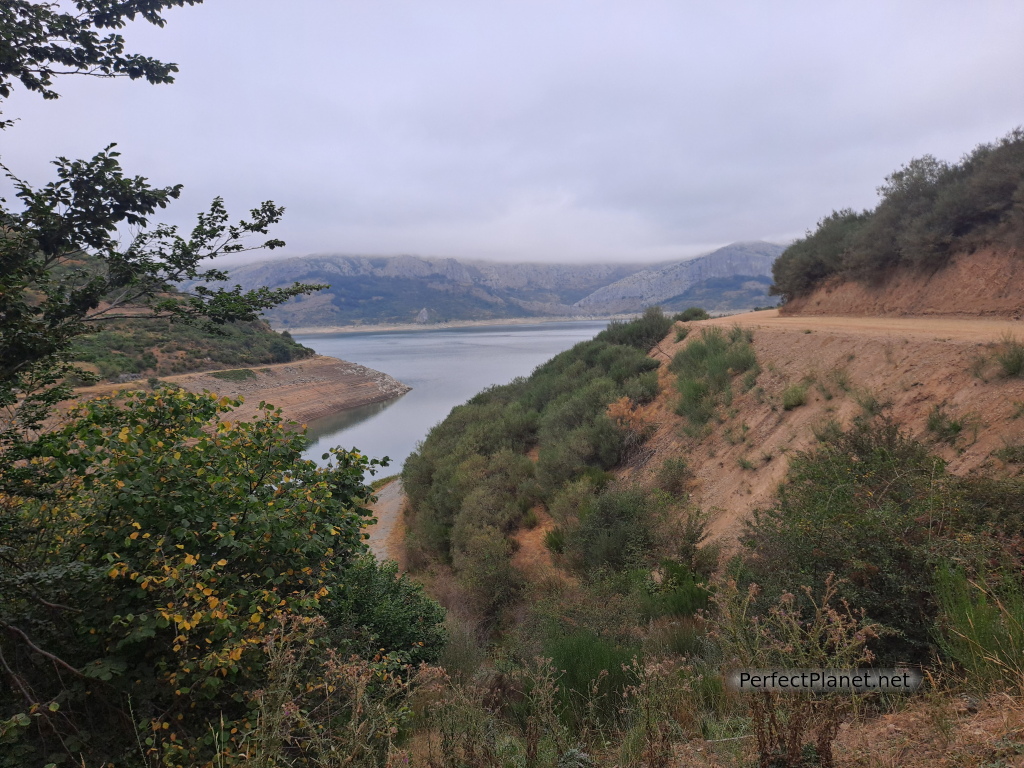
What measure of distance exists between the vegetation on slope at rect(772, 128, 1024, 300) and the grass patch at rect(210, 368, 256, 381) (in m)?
41.0

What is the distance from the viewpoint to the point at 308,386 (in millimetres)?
49938

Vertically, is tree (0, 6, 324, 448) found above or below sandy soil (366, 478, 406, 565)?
above

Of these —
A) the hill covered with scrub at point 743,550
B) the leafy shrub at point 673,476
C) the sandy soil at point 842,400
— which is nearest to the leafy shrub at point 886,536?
the hill covered with scrub at point 743,550

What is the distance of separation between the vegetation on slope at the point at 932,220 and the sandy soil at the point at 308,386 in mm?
34415

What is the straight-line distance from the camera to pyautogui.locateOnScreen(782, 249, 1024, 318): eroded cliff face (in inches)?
469

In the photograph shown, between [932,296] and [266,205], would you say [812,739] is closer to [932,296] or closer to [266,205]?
[266,205]

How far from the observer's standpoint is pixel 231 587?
352cm

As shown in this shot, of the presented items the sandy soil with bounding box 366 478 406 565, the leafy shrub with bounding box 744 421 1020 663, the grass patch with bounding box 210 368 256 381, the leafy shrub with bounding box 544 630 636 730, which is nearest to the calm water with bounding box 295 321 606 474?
the sandy soil with bounding box 366 478 406 565

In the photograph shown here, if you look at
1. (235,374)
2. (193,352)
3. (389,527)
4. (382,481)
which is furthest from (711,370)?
(193,352)

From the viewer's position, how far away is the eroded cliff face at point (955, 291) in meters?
11.9

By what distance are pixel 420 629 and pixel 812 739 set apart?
198 inches

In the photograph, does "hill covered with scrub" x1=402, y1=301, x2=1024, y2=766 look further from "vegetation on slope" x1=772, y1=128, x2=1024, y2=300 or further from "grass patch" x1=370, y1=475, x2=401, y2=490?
"grass patch" x1=370, y1=475, x2=401, y2=490

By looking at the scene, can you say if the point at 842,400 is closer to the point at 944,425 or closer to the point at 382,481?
the point at 944,425

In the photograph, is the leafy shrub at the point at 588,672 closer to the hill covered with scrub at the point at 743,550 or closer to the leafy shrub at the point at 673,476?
the hill covered with scrub at the point at 743,550
